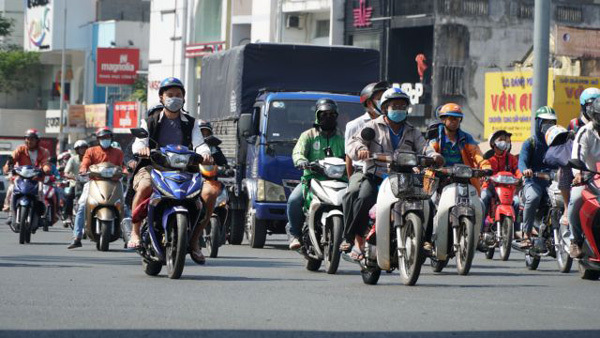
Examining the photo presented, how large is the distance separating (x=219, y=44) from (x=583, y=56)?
19.1 m

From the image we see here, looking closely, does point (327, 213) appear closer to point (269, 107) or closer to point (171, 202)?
point (171, 202)

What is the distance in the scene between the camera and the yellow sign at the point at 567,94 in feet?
127

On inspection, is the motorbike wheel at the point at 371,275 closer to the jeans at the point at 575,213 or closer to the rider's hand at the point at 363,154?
the rider's hand at the point at 363,154

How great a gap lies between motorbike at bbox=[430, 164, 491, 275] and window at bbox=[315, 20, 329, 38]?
36.3m

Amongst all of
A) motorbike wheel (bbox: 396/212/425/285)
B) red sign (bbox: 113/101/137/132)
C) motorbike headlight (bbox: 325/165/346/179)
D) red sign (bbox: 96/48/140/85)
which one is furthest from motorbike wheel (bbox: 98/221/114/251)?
red sign (bbox: 96/48/140/85)

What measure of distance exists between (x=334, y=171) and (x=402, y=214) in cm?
199

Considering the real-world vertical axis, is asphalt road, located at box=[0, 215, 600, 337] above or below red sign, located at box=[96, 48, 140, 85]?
below

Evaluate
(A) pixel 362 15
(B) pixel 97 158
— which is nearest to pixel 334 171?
(B) pixel 97 158

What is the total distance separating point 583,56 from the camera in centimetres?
4081

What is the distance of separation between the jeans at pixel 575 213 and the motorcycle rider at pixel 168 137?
3298 millimetres

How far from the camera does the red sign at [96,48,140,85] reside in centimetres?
7200

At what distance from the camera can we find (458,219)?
15.0m

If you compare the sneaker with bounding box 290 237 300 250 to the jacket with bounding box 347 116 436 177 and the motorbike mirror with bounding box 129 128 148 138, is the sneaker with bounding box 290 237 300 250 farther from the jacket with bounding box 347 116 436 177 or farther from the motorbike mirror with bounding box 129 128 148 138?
the motorbike mirror with bounding box 129 128 148 138

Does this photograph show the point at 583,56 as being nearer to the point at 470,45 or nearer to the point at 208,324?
the point at 470,45
